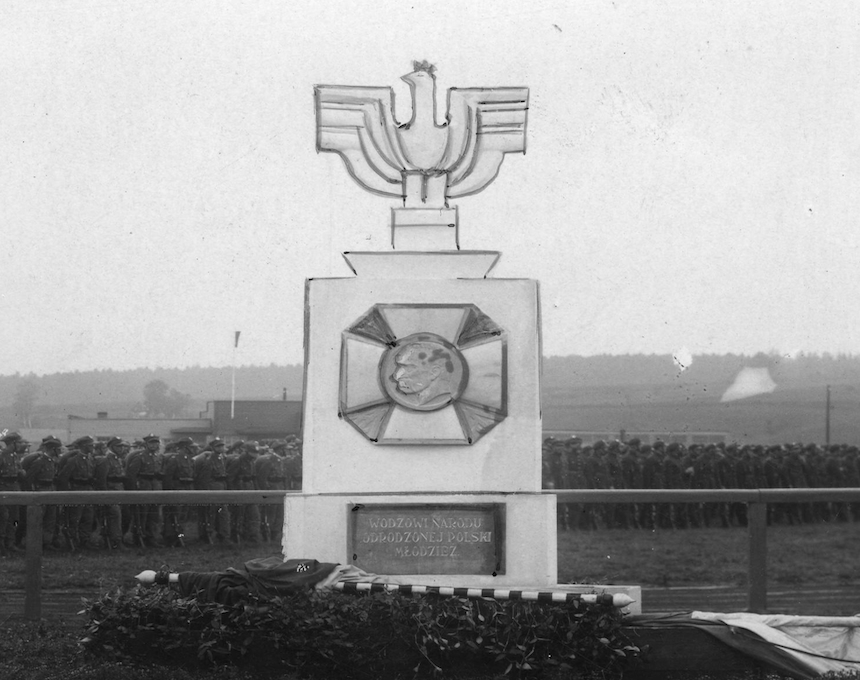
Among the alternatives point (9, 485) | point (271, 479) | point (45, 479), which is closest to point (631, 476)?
point (271, 479)

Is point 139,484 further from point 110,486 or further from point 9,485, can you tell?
Answer: point 9,485

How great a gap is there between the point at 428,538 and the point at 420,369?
0.89 meters

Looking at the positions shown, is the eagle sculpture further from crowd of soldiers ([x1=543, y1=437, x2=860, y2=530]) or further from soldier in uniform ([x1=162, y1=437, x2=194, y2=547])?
crowd of soldiers ([x1=543, y1=437, x2=860, y2=530])

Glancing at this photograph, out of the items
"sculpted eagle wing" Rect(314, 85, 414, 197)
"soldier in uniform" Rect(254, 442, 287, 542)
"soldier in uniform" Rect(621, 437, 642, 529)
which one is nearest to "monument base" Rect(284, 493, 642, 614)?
"sculpted eagle wing" Rect(314, 85, 414, 197)

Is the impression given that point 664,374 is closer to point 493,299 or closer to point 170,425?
point 170,425

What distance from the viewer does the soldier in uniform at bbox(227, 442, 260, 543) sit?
1420 centimetres

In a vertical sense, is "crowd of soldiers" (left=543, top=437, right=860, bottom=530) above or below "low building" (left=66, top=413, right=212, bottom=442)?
below

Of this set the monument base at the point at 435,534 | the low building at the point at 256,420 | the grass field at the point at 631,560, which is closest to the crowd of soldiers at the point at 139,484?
the grass field at the point at 631,560

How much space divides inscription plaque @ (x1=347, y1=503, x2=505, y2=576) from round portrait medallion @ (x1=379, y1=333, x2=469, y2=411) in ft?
1.97

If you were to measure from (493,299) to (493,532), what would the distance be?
1.24 meters

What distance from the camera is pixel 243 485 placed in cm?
1545

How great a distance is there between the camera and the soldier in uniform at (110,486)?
1320cm

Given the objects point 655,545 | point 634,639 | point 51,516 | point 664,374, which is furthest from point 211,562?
point 664,374

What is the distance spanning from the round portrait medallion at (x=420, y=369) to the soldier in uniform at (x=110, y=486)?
7.86 metres
